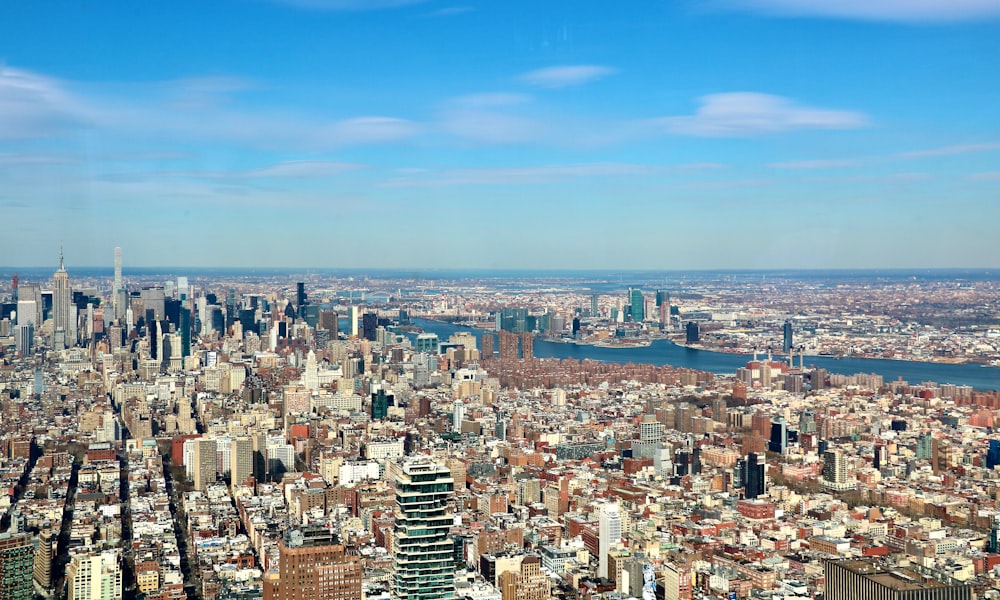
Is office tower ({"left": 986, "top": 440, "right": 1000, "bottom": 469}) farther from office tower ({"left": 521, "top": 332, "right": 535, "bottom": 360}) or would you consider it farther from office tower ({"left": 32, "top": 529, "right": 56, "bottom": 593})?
office tower ({"left": 521, "top": 332, "right": 535, "bottom": 360})

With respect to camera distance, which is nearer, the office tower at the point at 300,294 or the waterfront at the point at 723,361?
the waterfront at the point at 723,361

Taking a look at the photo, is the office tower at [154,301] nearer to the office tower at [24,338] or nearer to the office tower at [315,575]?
the office tower at [24,338]

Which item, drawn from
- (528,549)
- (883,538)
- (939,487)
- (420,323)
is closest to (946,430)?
(939,487)

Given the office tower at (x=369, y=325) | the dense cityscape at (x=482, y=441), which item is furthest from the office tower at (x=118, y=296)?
the office tower at (x=369, y=325)

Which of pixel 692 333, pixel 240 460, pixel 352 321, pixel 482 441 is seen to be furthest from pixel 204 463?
pixel 692 333

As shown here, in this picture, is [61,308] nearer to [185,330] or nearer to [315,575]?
[185,330]

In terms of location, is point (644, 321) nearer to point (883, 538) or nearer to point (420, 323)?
point (420, 323)

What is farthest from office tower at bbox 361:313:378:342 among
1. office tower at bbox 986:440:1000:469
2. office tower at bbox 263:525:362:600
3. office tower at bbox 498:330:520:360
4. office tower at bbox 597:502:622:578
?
office tower at bbox 263:525:362:600
